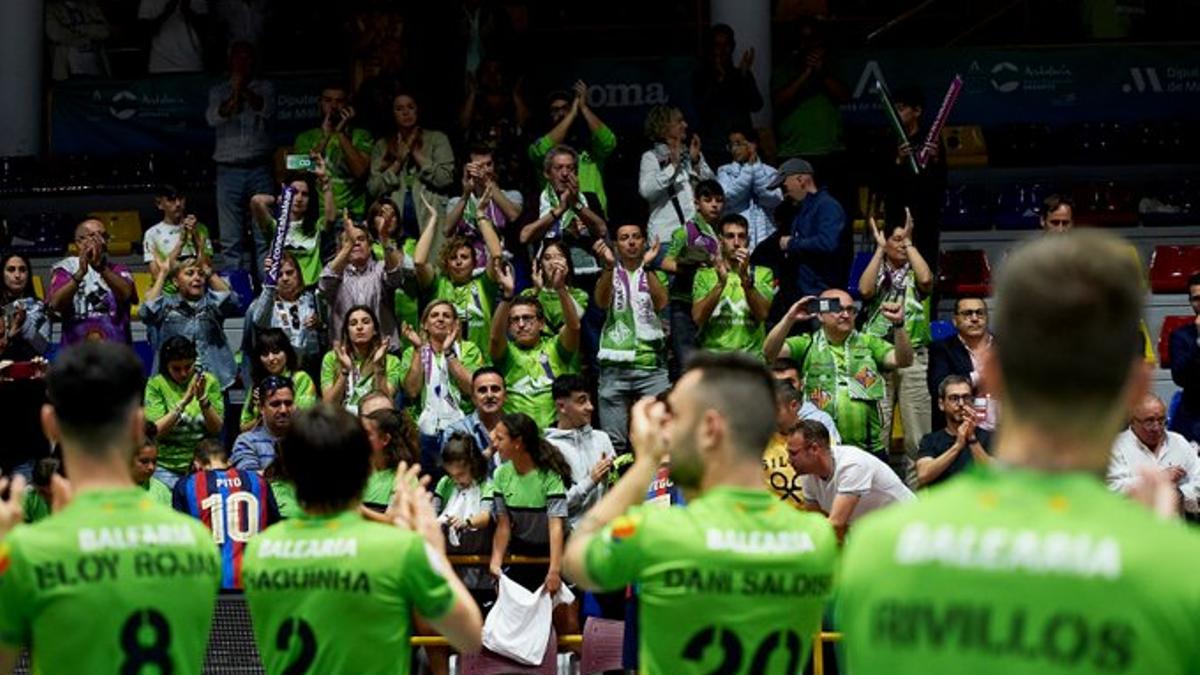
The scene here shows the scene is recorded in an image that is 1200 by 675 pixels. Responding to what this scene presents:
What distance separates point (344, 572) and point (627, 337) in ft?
30.4

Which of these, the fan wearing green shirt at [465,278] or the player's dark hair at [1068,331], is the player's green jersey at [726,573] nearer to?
the player's dark hair at [1068,331]

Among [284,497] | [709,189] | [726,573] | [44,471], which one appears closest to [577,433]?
[284,497]

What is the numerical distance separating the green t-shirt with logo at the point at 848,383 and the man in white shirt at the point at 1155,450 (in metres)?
1.99

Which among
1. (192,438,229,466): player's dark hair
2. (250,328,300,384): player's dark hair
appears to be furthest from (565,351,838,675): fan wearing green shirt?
(250,328,300,384): player's dark hair

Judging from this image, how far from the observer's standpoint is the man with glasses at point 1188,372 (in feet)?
50.3

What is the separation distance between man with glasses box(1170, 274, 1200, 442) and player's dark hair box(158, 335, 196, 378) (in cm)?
760

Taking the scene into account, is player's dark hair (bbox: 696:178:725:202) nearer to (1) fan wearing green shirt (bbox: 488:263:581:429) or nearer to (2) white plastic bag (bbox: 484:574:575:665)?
(1) fan wearing green shirt (bbox: 488:263:581:429)

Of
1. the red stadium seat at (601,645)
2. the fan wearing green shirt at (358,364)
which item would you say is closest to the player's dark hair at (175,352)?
the fan wearing green shirt at (358,364)

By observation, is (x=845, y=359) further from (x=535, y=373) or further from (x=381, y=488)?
(x=381, y=488)

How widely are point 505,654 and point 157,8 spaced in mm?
11875

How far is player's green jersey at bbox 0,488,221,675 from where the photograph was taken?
5.98 meters

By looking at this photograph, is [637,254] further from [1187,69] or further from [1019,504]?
[1019,504]

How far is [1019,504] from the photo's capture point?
3721 mm

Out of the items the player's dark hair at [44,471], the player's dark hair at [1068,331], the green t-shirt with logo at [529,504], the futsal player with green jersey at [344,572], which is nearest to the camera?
the player's dark hair at [1068,331]
